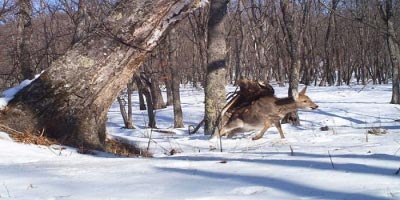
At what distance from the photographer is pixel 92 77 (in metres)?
6.57

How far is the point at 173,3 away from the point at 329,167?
387 centimetres

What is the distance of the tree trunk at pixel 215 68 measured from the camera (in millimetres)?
9664

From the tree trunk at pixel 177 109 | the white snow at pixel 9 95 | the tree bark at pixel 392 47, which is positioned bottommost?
the tree trunk at pixel 177 109

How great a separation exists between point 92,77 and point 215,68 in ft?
11.7

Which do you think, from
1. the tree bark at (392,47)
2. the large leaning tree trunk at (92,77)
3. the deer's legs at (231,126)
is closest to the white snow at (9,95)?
the large leaning tree trunk at (92,77)

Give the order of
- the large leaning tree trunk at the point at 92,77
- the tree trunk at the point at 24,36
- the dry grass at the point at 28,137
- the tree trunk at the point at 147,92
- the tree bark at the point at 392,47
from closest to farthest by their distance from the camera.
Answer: the dry grass at the point at 28,137, the large leaning tree trunk at the point at 92,77, the tree trunk at the point at 24,36, the tree trunk at the point at 147,92, the tree bark at the point at 392,47

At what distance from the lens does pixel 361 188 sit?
2.86m

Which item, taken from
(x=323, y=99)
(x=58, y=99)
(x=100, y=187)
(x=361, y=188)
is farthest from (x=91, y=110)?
(x=323, y=99)

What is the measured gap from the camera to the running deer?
777 centimetres

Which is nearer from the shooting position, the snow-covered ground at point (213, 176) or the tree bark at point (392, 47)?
the snow-covered ground at point (213, 176)

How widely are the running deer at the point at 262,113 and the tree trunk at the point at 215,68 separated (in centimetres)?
151

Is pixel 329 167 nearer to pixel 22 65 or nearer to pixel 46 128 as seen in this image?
pixel 46 128

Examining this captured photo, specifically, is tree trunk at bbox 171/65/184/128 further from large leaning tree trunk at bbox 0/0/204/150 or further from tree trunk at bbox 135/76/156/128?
large leaning tree trunk at bbox 0/0/204/150

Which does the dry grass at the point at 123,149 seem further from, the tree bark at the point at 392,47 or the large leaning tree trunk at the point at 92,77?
the tree bark at the point at 392,47
